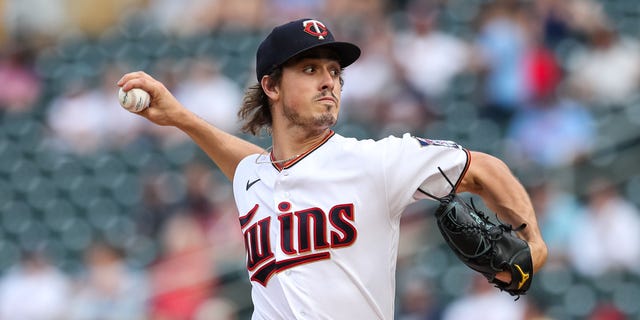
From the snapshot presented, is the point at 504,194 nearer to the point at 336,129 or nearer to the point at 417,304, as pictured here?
the point at 417,304

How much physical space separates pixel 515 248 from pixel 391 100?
513 centimetres

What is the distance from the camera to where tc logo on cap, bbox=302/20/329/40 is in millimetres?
3418

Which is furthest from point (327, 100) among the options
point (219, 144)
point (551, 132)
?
point (551, 132)

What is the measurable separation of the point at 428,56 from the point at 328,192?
534cm

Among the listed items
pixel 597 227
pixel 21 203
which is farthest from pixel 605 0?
pixel 21 203

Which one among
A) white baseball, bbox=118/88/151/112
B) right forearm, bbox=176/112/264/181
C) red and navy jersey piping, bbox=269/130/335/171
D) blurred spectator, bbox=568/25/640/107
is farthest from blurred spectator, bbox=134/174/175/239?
red and navy jersey piping, bbox=269/130/335/171

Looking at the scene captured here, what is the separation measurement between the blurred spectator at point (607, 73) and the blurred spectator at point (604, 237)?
3.16 feet

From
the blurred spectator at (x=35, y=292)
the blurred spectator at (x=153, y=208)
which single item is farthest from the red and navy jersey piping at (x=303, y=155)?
the blurred spectator at (x=35, y=292)

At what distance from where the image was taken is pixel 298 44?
11.3ft

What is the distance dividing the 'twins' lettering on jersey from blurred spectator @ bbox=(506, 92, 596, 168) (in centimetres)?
392

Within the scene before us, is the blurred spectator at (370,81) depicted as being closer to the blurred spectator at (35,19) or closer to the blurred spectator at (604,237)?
the blurred spectator at (604,237)

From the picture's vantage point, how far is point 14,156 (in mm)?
10047

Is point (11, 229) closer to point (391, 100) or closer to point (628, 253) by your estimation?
point (391, 100)

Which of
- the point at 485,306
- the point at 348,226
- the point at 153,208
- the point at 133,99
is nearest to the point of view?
the point at 348,226
